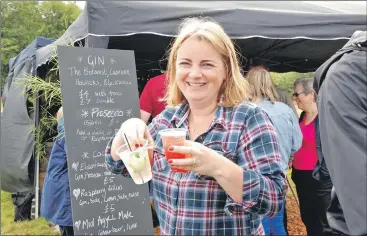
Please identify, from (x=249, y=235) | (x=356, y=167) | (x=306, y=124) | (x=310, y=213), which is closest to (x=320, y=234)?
(x=310, y=213)

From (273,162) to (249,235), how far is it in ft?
1.07

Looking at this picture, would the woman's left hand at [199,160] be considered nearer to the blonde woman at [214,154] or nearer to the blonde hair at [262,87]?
the blonde woman at [214,154]

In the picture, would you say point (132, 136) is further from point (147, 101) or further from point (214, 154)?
point (147, 101)

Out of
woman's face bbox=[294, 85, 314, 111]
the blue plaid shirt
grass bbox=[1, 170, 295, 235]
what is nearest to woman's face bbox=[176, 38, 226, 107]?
the blue plaid shirt

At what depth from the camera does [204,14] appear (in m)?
3.31

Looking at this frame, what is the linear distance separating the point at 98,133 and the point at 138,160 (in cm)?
148

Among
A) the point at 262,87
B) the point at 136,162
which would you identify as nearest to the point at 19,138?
the point at 262,87

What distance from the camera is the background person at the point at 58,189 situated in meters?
3.05

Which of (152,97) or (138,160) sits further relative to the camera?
(152,97)

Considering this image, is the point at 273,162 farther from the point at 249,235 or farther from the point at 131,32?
the point at 131,32

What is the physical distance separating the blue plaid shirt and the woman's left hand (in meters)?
0.12

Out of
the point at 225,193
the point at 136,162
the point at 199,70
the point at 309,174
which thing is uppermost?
the point at 199,70

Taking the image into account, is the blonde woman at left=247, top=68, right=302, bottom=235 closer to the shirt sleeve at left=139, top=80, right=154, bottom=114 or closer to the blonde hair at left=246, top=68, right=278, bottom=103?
the blonde hair at left=246, top=68, right=278, bottom=103

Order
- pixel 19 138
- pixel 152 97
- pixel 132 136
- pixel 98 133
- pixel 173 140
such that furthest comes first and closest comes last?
pixel 19 138 < pixel 152 97 < pixel 98 133 < pixel 132 136 < pixel 173 140
